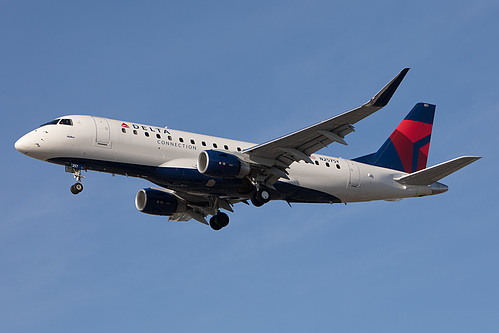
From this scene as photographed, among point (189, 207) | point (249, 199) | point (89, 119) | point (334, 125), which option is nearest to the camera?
point (334, 125)

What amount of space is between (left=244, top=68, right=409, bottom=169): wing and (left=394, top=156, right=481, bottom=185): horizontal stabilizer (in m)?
6.27

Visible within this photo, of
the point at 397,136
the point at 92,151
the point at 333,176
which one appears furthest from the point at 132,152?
the point at 397,136

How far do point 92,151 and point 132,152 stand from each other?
1840mm

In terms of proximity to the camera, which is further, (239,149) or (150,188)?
(150,188)

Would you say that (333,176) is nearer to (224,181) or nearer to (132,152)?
(224,181)

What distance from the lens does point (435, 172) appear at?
140 feet

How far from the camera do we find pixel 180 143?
40.1 meters

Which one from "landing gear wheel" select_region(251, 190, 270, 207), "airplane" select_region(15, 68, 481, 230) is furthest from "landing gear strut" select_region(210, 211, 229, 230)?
"landing gear wheel" select_region(251, 190, 270, 207)

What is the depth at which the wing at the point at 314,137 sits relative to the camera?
34284mm

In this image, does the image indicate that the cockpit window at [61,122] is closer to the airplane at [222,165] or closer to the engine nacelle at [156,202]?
the airplane at [222,165]

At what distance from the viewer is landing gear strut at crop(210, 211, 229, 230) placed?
148 feet

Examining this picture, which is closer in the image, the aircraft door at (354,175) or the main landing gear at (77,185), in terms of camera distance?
the main landing gear at (77,185)

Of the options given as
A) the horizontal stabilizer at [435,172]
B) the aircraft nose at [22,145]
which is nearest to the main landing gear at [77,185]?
the aircraft nose at [22,145]

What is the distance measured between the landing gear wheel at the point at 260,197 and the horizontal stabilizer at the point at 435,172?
7929 millimetres
